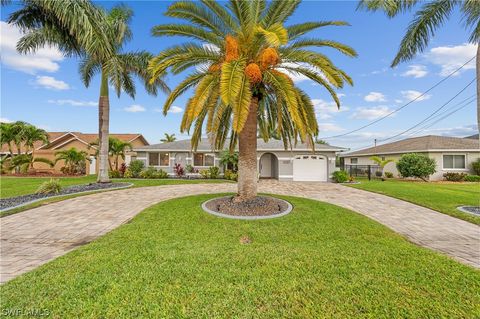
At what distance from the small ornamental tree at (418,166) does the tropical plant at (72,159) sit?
30.5 meters

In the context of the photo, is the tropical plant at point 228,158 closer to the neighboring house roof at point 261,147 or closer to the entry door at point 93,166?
the neighboring house roof at point 261,147

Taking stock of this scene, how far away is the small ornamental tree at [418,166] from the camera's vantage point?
65.6 feet

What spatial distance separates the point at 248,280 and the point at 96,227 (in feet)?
17.4

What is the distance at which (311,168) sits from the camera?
20.0m

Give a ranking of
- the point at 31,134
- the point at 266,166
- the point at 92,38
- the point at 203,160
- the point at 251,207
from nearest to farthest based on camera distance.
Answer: the point at 251,207 < the point at 92,38 < the point at 31,134 < the point at 203,160 < the point at 266,166

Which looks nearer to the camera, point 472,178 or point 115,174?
point 472,178

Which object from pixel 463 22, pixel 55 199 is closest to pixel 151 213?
pixel 55 199

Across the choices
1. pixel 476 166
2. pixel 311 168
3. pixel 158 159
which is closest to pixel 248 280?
pixel 311 168

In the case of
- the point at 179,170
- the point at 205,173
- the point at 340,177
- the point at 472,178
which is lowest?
the point at 472,178

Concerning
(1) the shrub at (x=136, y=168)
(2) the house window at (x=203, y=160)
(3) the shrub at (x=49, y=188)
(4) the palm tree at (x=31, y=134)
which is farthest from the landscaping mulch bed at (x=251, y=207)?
(4) the palm tree at (x=31, y=134)

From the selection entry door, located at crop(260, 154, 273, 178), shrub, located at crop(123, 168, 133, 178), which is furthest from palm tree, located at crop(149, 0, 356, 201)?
shrub, located at crop(123, 168, 133, 178)

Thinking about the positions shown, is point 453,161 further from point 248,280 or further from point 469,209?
point 248,280

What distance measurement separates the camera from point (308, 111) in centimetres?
818

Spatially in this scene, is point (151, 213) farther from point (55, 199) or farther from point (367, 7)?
point (367, 7)
